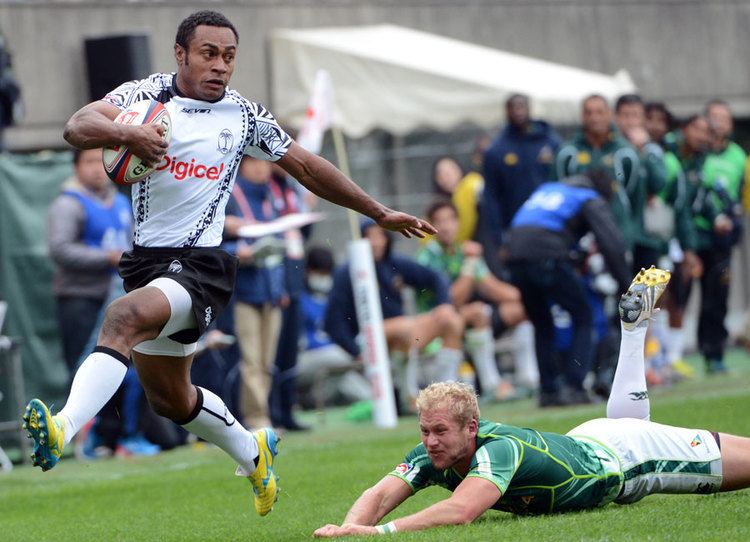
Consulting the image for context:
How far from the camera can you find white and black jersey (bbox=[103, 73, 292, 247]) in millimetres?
7504

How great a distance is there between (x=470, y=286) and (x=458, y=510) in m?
9.36

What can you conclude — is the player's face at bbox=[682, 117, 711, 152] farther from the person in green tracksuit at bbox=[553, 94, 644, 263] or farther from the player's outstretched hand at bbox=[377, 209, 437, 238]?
the player's outstretched hand at bbox=[377, 209, 437, 238]

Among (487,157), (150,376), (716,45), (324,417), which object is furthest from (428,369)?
(716,45)

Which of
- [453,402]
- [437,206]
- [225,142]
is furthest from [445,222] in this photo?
[453,402]

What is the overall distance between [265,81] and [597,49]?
5866 mm

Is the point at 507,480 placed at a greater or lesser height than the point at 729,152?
lesser

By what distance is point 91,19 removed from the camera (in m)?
17.0

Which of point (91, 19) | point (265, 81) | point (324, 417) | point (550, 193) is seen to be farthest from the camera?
point (265, 81)

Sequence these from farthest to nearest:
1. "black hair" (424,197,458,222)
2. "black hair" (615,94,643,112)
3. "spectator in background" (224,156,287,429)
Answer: "black hair" (615,94,643,112), "black hair" (424,197,458,222), "spectator in background" (224,156,287,429)

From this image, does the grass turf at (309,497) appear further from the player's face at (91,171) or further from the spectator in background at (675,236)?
the player's face at (91,171)

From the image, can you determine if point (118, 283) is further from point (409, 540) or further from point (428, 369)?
point (409, 540)

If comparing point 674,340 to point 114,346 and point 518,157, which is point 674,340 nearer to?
point 518,157

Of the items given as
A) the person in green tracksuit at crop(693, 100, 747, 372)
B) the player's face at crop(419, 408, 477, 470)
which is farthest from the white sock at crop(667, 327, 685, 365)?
the player's face at crop(419, 408, 477, 470)

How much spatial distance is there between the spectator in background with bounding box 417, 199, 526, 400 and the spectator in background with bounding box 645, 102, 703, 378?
5.79 feet
